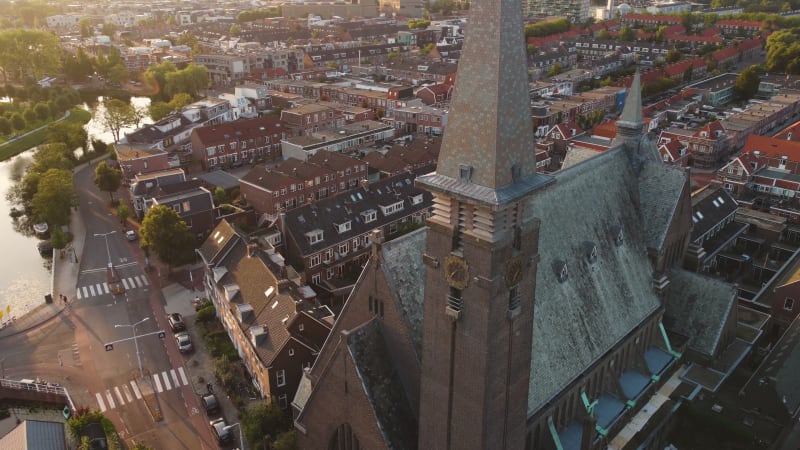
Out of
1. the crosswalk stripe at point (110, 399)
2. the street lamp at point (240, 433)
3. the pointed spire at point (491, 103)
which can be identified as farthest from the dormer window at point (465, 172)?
the crosswalk stripe at point (110, 399)

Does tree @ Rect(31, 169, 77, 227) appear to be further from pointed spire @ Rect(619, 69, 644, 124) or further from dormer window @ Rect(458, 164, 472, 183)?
dormer window @ Rect(458, 164, 472, 183)

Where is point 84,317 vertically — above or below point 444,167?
below

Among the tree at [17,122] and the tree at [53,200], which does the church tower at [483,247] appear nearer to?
the tree at [53,200]

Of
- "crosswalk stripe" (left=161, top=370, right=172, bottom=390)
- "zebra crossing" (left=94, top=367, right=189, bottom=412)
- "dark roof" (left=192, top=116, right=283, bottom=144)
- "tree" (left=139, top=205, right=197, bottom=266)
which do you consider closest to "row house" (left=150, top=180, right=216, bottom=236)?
"tree" (left=139, top=205, right=197, bottom=266)

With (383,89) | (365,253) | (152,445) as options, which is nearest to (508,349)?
(152,445)

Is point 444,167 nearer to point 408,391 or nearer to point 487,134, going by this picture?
point 487,134

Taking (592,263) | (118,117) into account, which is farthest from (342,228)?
(118,117)
